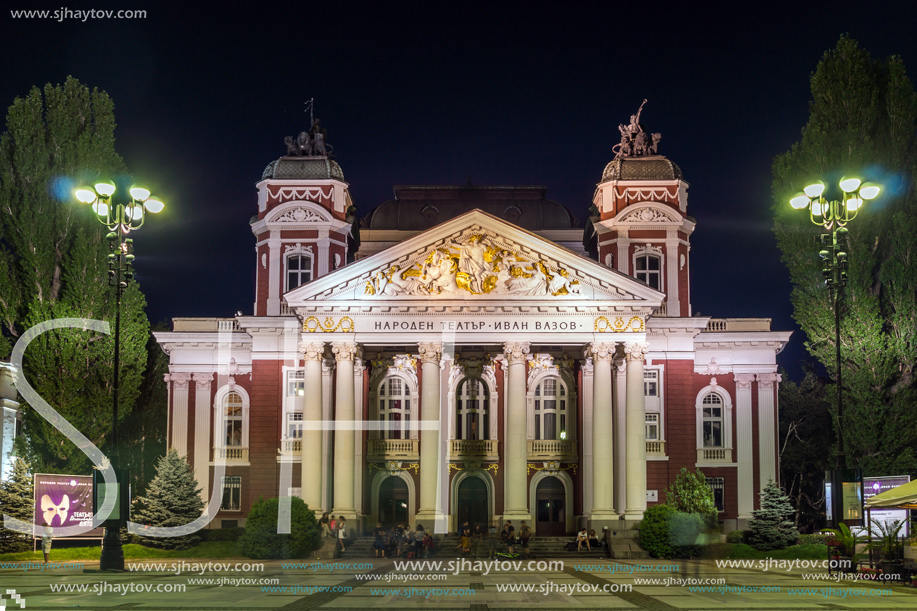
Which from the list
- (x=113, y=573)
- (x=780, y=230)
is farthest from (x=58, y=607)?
(x=780, y=230)

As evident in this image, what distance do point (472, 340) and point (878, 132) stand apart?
66.4ft

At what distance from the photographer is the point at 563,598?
23.4 metres

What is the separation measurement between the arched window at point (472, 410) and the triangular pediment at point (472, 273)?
26.4 ft

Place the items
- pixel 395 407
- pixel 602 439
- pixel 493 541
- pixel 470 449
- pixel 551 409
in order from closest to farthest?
pixel 493 541
pixel 602 439
pixel 470 449
pixel 551 409
pixel 395 407

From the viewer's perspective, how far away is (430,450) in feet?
144

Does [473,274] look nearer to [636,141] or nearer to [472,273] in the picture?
[472,273]

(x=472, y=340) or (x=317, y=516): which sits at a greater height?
(x=472, y=340)

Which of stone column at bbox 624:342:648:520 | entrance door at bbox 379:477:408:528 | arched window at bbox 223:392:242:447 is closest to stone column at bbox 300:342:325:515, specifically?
entrance door at bbox 379:477:408:528

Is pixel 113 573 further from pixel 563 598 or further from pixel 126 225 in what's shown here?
pixel 563 598

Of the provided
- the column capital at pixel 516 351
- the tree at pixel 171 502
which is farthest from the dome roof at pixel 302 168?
the tree at pixel 171 502

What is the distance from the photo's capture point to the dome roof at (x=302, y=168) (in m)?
54.9

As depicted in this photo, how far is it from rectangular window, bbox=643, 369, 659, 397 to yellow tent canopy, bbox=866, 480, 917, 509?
20608mm

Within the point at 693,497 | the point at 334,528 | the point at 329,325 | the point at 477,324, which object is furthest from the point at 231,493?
the point at 693,497

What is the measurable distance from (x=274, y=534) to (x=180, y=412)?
16.0m
